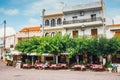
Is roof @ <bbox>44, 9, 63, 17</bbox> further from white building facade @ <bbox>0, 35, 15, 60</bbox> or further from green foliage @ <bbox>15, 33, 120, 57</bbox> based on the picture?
white building facade @ <bbox>0, 35, 15, 60</bbox>

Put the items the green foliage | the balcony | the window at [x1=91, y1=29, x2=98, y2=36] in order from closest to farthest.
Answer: the green foliage
the balcony
the window at [x1=91, y1=29, x2=98, y2=36]

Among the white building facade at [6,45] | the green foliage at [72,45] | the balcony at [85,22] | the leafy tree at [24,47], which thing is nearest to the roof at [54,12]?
the balcony at [85,22]

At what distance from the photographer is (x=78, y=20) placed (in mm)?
37531

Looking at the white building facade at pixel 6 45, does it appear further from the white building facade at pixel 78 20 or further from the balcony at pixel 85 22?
the balcony at pixel 85 22

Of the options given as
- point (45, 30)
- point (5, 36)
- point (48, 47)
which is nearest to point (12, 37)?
point (5, 36)

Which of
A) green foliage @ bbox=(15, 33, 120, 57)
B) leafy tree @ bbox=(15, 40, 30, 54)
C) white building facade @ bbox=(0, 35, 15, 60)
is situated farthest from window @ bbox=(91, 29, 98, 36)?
white building facade @ bbox=(0, 35, 15, 60)

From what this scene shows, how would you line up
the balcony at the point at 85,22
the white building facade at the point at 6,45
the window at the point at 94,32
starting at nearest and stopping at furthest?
the balcony at the point at 85,22 < the window at the point at 94,32 < the white building facade at the point at 6,45

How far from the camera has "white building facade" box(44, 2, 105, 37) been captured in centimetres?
3616

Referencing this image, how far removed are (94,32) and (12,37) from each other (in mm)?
17840

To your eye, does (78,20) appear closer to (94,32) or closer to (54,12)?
(94,32)

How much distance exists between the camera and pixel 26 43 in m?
35.8

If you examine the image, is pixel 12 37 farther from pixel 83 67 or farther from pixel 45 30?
pixel 83 67

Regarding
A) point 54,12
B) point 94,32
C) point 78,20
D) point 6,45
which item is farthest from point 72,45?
point 6,45

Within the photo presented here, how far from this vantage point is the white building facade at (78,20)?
3616 cm
